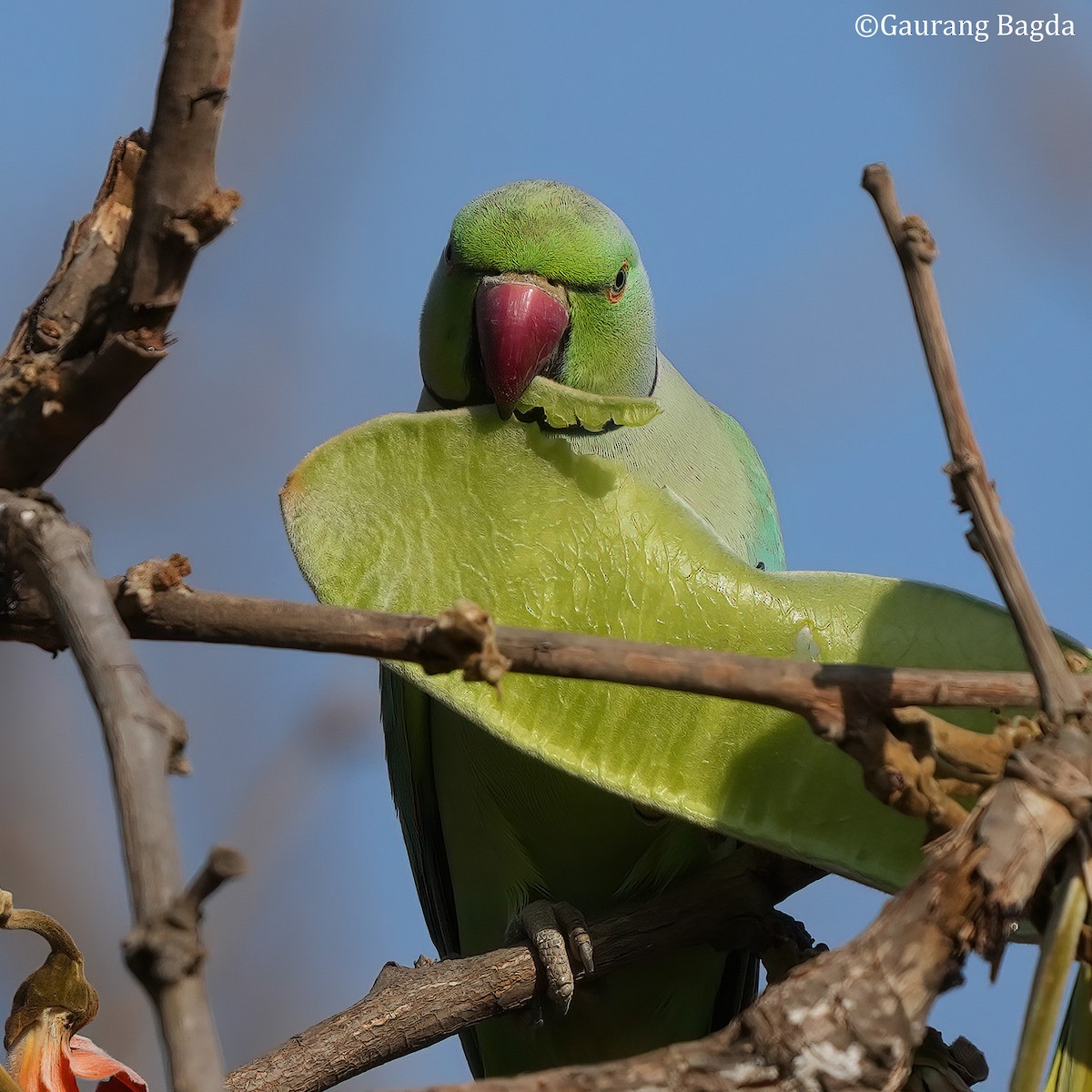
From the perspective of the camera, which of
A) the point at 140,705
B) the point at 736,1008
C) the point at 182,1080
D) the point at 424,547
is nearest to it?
the point at 182,1080

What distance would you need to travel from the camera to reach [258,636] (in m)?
0.89

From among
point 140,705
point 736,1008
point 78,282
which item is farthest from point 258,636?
point 736,1008

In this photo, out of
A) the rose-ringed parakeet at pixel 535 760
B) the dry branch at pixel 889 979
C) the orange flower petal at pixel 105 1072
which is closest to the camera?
the dry branch at pixel 889 979

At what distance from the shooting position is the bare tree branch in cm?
91

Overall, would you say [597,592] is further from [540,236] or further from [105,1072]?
[540,236]

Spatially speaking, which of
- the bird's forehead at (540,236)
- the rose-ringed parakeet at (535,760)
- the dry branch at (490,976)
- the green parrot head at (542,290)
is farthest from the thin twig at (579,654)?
the bird's forehead at (540,236)

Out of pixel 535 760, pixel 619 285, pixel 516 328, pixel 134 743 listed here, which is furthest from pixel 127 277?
pixel 619 285

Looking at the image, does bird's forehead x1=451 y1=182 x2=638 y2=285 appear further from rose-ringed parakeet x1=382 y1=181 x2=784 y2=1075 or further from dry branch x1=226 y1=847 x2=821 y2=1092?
dry branch x1=226 y1=847 x2=821 y2=1092

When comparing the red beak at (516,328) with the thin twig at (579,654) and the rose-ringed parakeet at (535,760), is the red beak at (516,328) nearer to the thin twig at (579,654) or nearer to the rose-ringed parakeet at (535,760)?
the rose-ringed parakeet at (535,760)

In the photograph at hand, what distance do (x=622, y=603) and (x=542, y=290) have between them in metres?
0.87

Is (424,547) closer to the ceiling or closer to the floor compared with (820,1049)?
closer to the ceiling

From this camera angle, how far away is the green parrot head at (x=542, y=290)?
2.24m

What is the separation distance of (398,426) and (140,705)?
79 cm

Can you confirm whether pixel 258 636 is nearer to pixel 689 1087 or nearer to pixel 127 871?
pixel 127 871
